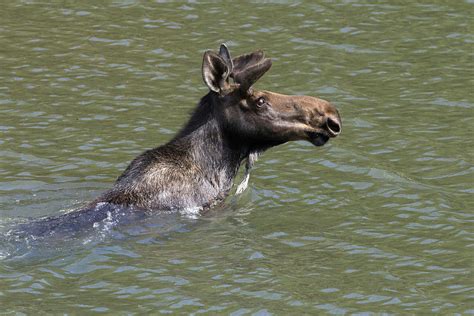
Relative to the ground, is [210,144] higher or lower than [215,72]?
lower

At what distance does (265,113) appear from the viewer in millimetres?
15953

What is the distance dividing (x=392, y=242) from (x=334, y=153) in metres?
3.65

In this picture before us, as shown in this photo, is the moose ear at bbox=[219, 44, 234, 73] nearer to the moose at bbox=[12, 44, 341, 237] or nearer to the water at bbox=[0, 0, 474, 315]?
the moose at bbox=[12, 44, 341, 237]

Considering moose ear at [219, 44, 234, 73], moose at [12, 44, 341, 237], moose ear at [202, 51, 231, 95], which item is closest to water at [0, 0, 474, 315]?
moose at [12, 44, 341, 237]

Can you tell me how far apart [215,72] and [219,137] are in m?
0.93

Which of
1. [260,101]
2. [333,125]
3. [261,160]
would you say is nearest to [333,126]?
[333,125]

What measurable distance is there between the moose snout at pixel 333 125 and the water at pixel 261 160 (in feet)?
3.72

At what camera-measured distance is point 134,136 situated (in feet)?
63.8

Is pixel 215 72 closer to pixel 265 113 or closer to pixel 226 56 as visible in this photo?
pixel 226 56

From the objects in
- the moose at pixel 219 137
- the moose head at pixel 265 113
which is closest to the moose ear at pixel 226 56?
the moose at pixel 219 137

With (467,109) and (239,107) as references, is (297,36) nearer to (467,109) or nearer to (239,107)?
(467,109)

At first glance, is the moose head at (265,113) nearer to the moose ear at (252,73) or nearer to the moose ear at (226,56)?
the moose ear at (252,73)

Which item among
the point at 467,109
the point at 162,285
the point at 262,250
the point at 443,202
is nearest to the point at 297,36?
the point at 467,109

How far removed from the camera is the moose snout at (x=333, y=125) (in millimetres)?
15773
